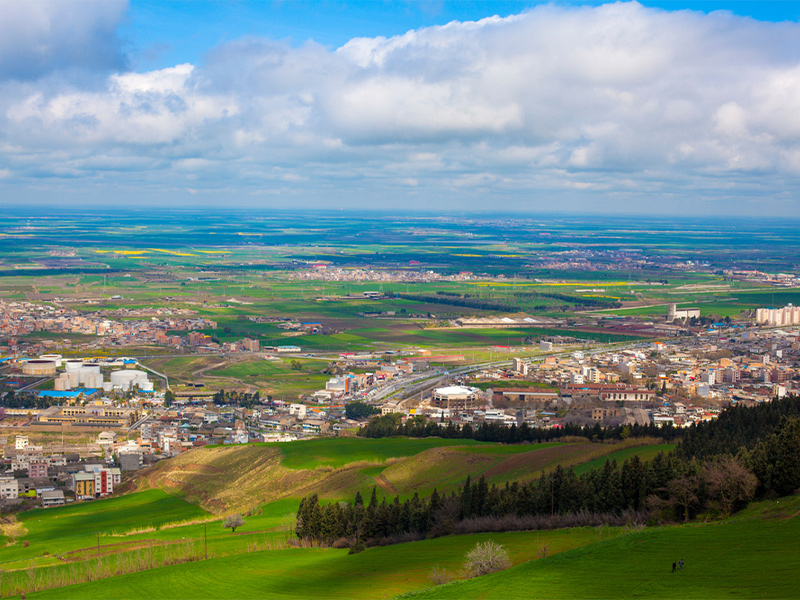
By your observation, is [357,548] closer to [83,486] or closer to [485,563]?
[485,563]

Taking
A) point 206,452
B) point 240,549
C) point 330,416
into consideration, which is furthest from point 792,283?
point 240,549

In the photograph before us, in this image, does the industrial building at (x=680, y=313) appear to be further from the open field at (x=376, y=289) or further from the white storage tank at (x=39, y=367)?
the white storage tank at (x=39, y=367)

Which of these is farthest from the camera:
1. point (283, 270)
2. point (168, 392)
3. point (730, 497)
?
point (283, 270)

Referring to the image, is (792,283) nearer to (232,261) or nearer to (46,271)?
(232,261)

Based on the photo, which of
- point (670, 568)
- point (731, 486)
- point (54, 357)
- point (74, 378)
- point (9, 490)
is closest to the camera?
point (670, 568)

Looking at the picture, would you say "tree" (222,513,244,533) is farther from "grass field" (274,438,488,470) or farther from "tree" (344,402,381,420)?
"tree" (344,402,381,420)

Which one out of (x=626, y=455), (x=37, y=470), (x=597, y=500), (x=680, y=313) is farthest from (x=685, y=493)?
(x=680, y=313)
